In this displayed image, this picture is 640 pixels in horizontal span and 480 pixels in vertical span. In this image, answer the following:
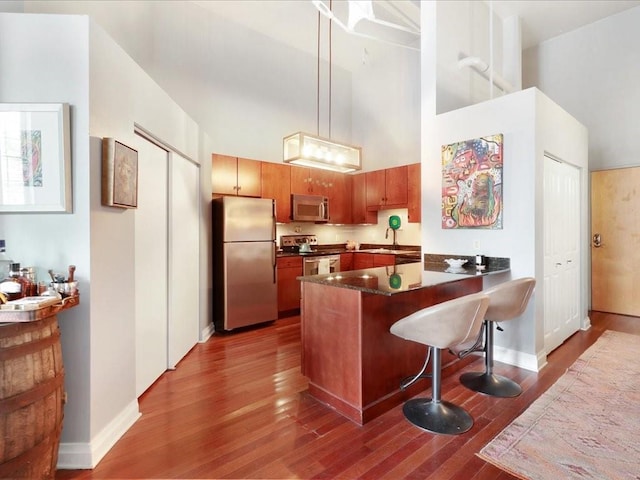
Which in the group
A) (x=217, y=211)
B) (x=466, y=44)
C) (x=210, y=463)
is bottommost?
(x=210, y=463)

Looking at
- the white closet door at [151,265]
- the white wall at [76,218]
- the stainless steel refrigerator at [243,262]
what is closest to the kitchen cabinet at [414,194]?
the stainless steel refrigerator at [243,262]

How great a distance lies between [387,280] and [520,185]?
65.4 inches

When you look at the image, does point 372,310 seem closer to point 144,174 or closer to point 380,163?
point 144,174

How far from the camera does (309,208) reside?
526 cm

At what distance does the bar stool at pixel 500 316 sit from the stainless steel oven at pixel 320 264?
2.66 meters

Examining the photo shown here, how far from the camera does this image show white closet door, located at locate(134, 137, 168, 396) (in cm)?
243

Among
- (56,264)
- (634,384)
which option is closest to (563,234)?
(634,384)

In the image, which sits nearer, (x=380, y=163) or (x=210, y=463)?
(x=210, y=463)

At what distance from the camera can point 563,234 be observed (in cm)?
344

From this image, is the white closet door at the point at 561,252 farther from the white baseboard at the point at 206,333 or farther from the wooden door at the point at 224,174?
the wooden door at the point at 224,174

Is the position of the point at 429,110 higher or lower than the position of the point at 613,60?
lower

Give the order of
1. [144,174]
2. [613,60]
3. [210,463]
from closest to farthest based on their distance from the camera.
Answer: [210,463] < [144,174] < [613,60]

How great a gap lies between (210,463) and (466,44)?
15.9ft

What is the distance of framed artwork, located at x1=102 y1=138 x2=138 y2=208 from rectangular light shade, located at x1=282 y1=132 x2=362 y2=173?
1434 millimetres
